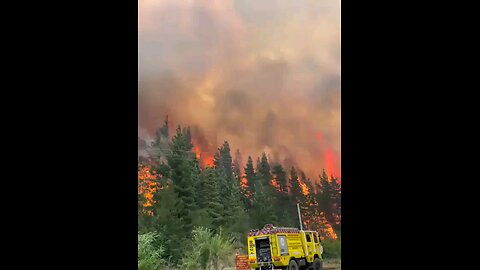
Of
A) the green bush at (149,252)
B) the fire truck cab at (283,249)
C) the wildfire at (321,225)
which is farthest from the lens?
the wildfire at (321,225)

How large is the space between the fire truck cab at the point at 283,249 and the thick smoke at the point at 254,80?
47 cm

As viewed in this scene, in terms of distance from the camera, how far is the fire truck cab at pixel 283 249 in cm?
333

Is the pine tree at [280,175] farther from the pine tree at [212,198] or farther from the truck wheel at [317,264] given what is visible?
the truck wheel at [317,264]

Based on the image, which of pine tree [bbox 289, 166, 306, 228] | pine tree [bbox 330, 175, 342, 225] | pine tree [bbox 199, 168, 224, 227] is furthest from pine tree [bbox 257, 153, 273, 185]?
pine tree [bbox 330, 175, 342, 225]

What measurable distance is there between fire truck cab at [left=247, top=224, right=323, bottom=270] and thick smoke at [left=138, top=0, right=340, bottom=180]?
47 centimetres

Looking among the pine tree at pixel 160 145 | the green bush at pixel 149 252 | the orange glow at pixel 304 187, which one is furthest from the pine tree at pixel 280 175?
the green bush at pixel 149 252

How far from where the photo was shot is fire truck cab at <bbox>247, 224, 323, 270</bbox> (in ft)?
10.9

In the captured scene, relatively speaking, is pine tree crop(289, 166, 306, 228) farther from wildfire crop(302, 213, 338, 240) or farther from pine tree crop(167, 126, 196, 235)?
pine tree crop(167, 126, 196, 235)

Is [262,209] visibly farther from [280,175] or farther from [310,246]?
[310,246]
